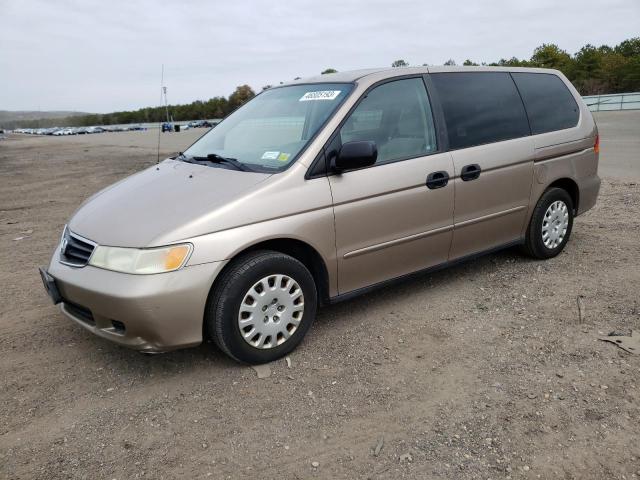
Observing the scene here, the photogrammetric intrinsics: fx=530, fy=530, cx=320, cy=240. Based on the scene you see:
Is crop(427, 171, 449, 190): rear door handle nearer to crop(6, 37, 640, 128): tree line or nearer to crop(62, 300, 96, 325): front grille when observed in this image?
crop(62, 300, 96, 325): front grille

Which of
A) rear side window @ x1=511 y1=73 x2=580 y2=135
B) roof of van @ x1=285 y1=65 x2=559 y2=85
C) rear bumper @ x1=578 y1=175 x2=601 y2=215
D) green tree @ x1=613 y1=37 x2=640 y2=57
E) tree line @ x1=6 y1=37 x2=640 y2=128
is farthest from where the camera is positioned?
green tree @ x1=613 y1=37 x2=640 y2=57


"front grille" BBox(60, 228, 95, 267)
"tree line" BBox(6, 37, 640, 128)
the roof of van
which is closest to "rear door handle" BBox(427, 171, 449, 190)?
the roof of van

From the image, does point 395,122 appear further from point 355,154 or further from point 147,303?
point 147,303

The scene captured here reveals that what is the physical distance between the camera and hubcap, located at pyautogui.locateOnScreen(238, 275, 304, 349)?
321 cm

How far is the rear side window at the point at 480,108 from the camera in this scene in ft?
13.6

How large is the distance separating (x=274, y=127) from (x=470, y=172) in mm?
1549

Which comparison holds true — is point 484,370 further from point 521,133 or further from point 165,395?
point 521,133

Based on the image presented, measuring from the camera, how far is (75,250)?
10.9 ft

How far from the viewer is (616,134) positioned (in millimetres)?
18797

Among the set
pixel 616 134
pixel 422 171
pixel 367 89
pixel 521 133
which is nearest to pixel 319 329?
pixel 422 171

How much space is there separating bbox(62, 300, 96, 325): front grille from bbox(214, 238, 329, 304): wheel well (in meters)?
1.09

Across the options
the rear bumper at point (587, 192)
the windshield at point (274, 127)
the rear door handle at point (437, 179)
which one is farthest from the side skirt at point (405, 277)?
the windshield at point (274, 127)

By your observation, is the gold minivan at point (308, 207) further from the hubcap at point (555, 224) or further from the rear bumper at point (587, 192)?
the rear bumper at point (587, 192)

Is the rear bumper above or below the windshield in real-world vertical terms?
below
